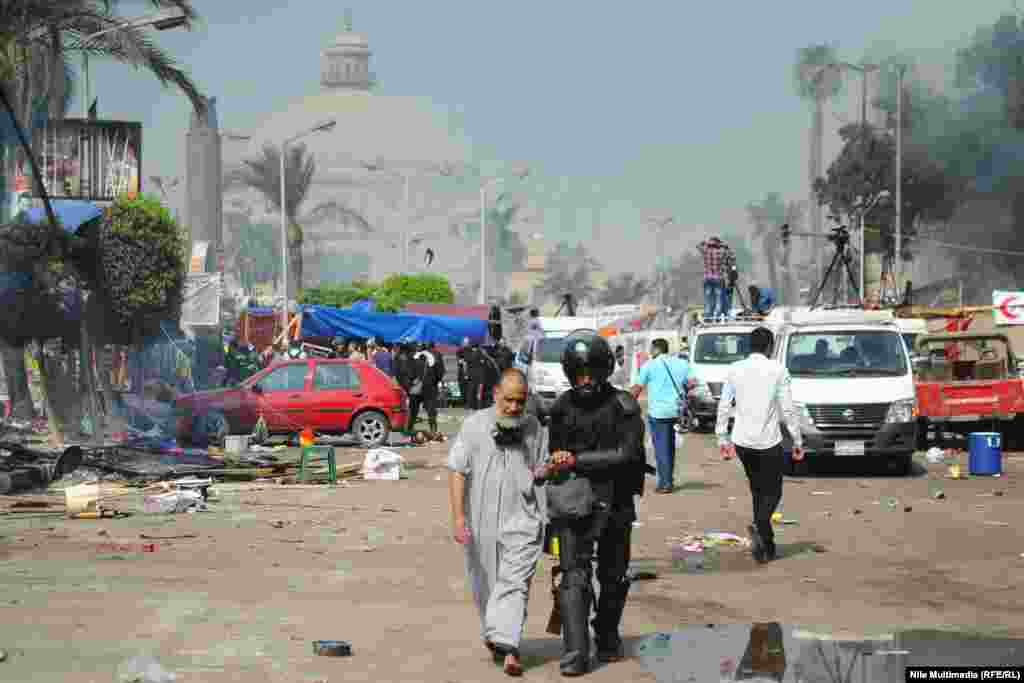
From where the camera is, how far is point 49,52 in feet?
87.8

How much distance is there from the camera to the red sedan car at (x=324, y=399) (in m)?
27.1

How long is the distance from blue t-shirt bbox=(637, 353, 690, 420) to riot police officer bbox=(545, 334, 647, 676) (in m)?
9.97

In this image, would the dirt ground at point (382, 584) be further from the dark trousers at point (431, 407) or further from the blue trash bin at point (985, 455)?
the dark trousers at point (431, 407)

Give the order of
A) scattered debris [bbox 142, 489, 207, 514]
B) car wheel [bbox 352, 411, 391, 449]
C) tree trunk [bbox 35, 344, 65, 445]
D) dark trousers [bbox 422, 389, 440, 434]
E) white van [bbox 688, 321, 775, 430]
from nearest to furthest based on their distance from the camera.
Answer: scattered debris [bbox 142, 489, 207, 514], tree trunk [bbox 35, 344, 65, 445], car wheel [bbox 352, 411, 391, 449], dark trousers [bbox 422, 389, 440, 434], white van [bbox 688, 321, 775, 430]

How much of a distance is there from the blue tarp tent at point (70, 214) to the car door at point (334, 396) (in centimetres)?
444

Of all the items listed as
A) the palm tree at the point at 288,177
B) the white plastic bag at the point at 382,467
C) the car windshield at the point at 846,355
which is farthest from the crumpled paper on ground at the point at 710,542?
the palm tree at the point at 288,177

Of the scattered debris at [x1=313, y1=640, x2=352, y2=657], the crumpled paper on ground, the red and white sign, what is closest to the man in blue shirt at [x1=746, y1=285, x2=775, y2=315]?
the red and white sign

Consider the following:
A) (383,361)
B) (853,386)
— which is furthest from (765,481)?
(383,361)

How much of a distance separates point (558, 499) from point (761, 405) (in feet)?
16.1

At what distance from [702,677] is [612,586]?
0.83 m

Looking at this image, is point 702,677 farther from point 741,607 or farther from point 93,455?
point 93,455

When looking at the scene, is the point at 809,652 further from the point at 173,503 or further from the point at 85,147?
the point at 85,147

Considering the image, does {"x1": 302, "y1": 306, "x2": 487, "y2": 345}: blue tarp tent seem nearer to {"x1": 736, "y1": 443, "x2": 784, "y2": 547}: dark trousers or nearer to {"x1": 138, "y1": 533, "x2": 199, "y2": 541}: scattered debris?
{"x1": 138, "y1": 533, "x2": 199, "y2": 541}: scattered debris

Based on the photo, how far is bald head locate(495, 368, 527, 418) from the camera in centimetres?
899
